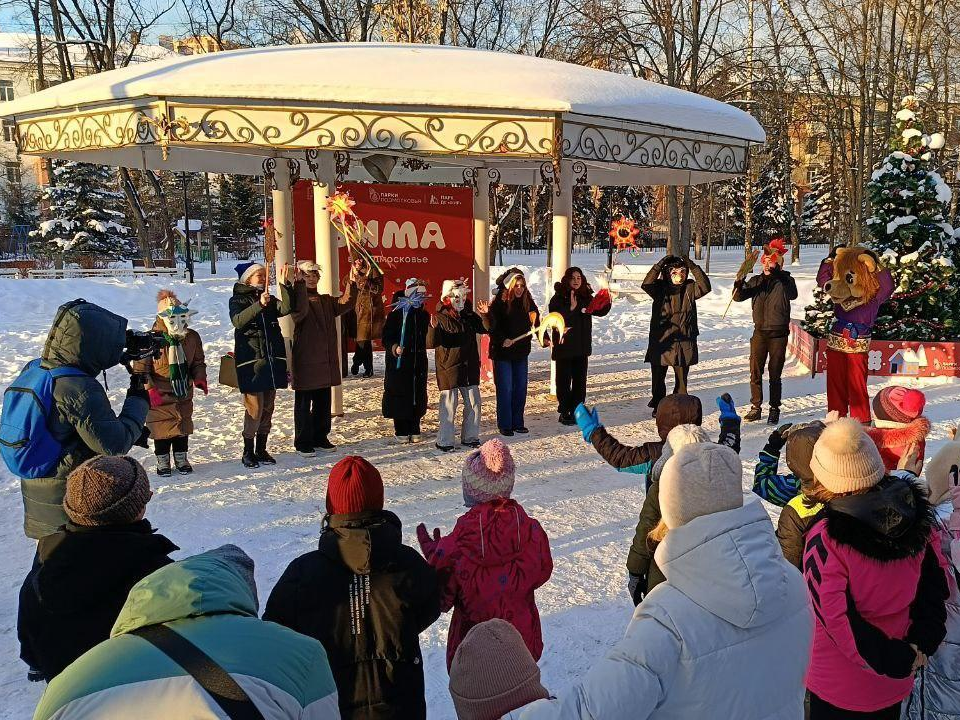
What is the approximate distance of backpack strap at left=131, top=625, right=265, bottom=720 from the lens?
1.48 m

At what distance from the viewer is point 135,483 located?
8.28 ft

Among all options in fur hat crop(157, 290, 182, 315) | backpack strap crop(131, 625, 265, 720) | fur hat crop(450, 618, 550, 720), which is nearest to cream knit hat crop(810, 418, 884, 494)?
fur hat crop(450, 618, 550, 720)

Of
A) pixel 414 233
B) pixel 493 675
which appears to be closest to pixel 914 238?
pixel 414 233

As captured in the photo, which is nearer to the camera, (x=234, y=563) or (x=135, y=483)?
(x=234, y=563)

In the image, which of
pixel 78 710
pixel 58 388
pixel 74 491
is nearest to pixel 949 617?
pixel 78 710

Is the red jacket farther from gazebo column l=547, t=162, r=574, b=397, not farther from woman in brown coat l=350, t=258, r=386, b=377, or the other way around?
woman in brown coat l=350, t=258, r=386, b=377

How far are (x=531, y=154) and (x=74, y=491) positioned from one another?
15.0 ft

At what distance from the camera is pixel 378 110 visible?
237 inches

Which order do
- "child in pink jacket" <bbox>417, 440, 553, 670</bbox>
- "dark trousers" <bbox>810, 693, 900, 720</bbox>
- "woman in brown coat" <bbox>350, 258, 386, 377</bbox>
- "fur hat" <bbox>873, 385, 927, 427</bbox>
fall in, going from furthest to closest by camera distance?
1. "woman in brown coat" <bbox>350, 258, 386, 377</bbox>
2. "fur hat" <bbox>873, 385, 927, 427</bbox>
3. "child in pink jacket" <bbox>417, 440, 553, 670</bbox>
4. "dark trousers" <bbox>810, 693, 900, 720</bbox>

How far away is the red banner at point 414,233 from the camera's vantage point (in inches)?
393

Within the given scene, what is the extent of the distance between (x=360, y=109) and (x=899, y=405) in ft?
14.4

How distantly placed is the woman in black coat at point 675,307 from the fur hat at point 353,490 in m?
6.55

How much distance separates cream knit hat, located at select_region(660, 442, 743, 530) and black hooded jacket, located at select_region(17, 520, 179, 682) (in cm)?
163

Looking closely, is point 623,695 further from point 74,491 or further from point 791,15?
point 791,15
